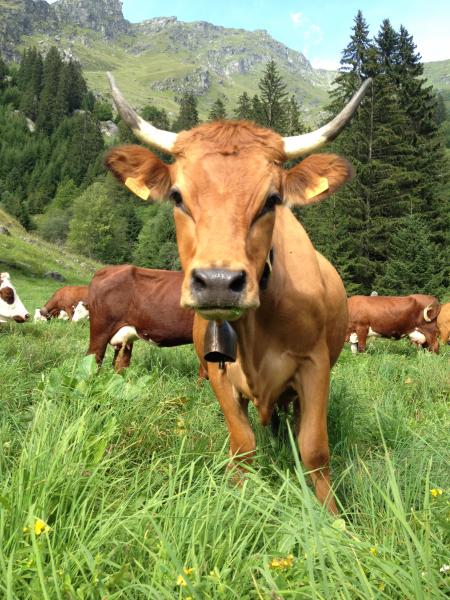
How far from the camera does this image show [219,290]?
2.31 m

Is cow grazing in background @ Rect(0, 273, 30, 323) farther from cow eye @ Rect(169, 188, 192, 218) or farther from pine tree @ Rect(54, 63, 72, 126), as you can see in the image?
pine tree @ Rect(54, 63, 72, 126)

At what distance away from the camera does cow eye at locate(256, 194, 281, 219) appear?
111 inches

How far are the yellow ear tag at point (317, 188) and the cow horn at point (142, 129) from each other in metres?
A: 0.86

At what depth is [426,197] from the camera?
3853 centimetres

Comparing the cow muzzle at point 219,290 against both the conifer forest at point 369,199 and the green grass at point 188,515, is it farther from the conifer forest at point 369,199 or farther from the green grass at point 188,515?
the conifer forest at point 369,199

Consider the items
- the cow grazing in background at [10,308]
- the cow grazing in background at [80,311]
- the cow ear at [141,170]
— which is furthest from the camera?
the cow grazing in background at [80,311]

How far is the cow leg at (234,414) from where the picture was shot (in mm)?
3492

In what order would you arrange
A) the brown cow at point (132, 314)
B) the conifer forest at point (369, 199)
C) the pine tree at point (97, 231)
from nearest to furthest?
1. the brown cow at point (132, 314)
2. the conifer forest at point (369, 199)
3. the pine tree at point (97, 231)

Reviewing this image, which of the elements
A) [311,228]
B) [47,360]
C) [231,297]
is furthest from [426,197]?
[231,297]

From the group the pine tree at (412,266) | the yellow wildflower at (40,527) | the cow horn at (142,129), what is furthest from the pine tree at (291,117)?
the yellow wildflower at (40,527)

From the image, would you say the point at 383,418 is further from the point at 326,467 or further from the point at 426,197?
the point at 426,197

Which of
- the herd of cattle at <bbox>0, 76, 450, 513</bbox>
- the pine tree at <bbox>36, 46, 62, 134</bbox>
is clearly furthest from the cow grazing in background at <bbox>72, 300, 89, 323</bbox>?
the pine tree at <bbox>36, 46, 62, 134</bbox>

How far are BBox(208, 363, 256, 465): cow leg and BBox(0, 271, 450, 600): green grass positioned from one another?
6.5 inches

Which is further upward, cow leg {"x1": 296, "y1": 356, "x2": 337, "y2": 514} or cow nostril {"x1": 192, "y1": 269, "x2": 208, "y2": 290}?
cow nostril {"x1": 192, "y1": 269, "x2": 208, "y2": 290}
